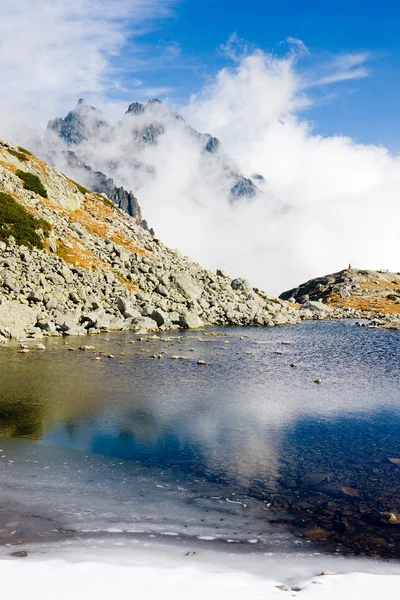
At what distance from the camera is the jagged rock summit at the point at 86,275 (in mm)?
53188

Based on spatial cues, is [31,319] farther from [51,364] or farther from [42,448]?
[42,448]

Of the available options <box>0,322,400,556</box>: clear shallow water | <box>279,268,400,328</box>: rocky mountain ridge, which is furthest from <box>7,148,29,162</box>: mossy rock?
<box>279,268,400,328</box>: rocky mountain ridge

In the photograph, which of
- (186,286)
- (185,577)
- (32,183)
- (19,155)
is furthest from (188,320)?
(185,577)

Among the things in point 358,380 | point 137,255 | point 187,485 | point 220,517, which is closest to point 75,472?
point 187,485

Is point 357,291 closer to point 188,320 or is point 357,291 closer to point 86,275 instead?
point 188,320

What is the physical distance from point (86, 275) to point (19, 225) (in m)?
11.5

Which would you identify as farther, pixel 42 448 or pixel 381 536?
pixel 42 448

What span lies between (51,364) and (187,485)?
72.1 ft

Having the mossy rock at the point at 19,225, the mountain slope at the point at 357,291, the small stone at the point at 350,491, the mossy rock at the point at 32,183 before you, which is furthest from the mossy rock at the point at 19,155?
the small stone at the point at 350,491

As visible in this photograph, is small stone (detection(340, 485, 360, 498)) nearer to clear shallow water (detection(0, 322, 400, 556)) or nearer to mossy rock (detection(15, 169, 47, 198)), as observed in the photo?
clear shallow water (detection(0, 322, 400, 556))

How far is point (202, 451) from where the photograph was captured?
17.5 metres

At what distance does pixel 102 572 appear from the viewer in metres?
9.09

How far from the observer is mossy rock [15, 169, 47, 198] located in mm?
79750

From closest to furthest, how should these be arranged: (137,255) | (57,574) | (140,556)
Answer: (57,574), (140,556), (137,255)
